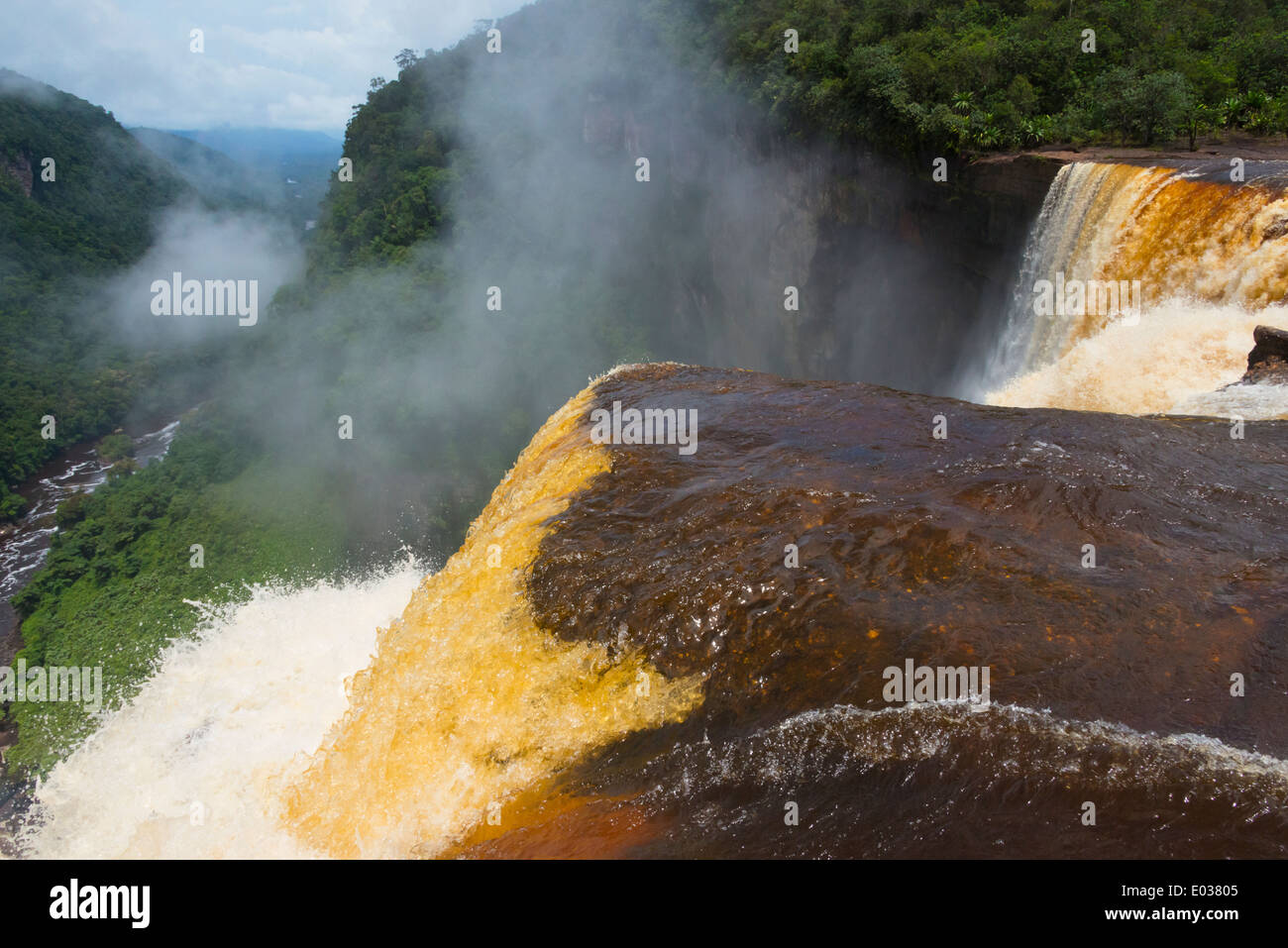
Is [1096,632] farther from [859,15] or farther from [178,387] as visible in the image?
[178,387]

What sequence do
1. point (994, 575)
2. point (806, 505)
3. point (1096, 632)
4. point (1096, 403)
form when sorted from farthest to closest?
point (1096, 403), point (806, 505), point (994, 575), point (1096, 632)

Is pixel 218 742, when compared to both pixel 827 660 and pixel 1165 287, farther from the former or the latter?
pixel 1165 287

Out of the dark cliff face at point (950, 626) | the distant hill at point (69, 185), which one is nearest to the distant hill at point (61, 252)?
the distant hill at point (69, 185)

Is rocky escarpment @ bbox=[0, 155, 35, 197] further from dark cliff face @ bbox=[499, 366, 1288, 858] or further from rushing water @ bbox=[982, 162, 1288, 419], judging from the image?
rushing water @ bbox=[982, 162, 1288, 419]

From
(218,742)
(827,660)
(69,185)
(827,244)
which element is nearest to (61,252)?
(69,185)

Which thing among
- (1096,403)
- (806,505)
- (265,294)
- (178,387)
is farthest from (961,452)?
(265,294)

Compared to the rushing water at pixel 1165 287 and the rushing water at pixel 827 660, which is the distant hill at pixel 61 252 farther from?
the rushing water at pixel 1165 287

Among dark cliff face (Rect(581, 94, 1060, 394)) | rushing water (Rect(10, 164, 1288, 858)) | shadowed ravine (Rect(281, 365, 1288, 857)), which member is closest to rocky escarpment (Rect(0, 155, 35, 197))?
dark cliff face (Rect(581, 94, 1060, 394))
